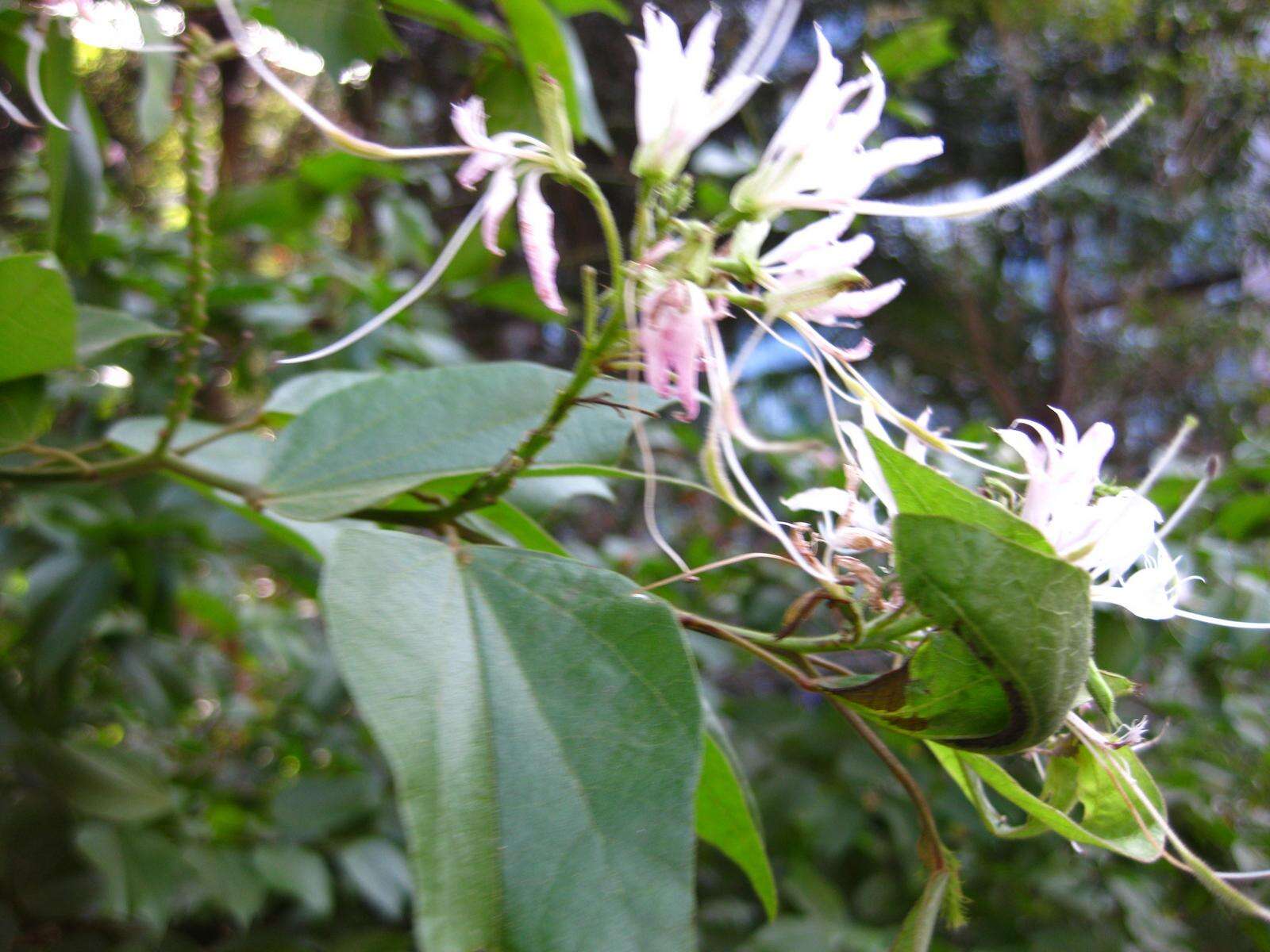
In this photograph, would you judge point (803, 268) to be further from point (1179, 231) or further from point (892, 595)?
point (1179, 231)

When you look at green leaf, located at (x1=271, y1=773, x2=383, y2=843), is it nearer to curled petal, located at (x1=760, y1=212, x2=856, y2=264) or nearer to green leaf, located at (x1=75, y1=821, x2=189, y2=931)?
green leaf, located at (x1=75, y1=821, x2=189, y2=931)

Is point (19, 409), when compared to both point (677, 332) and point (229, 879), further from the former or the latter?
point (229, 879)

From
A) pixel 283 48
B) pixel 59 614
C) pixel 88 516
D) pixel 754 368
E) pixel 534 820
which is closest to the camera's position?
pixel 534 820

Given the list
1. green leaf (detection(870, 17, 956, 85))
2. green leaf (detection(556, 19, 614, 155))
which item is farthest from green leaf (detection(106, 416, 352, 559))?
green leaf (detection(870, 17, 956, 85))

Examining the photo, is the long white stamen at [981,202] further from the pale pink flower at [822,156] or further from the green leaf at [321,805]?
the green leaf at [321,805]

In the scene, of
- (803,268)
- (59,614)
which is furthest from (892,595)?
(59,614)

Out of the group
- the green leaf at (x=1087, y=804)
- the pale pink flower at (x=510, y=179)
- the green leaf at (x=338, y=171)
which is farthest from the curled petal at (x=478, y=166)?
the green leaf at (x=338, y=171)
